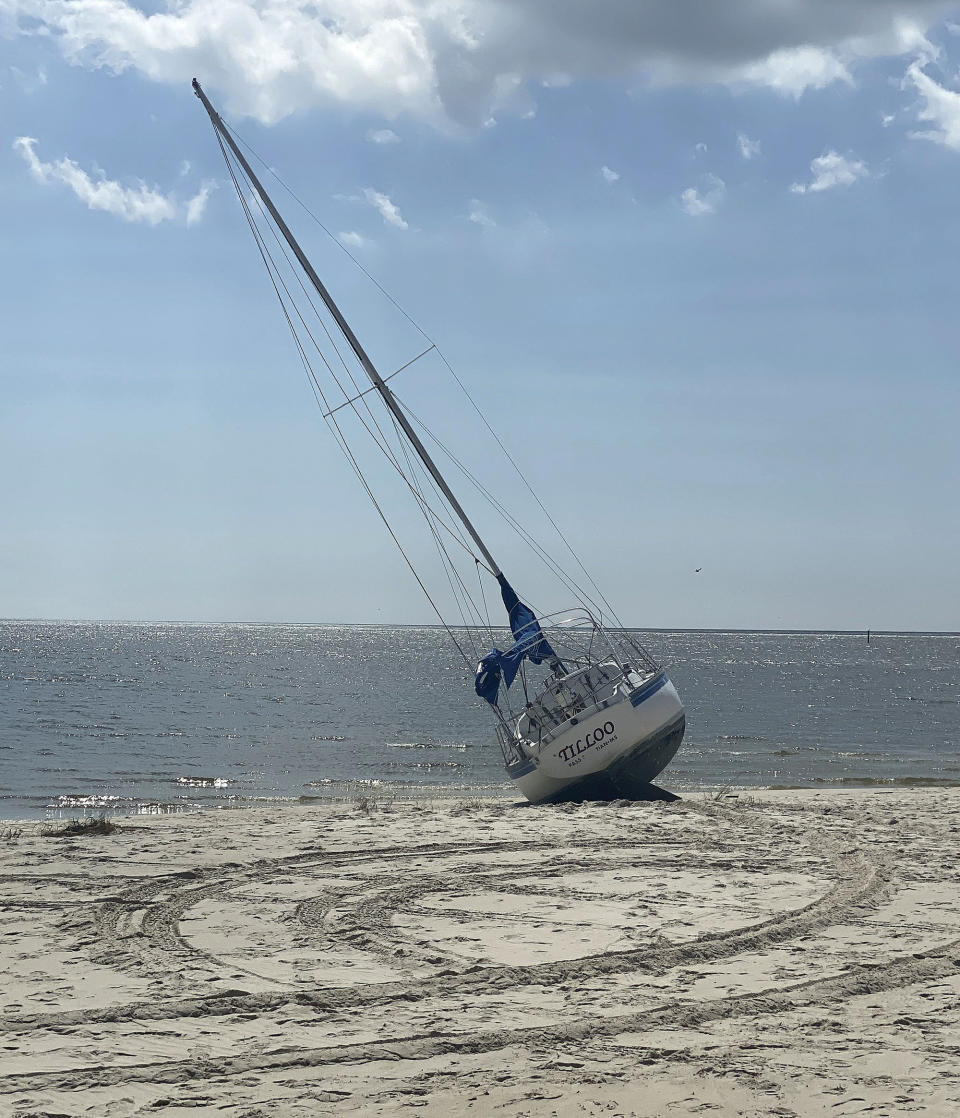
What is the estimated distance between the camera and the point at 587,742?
756 inches

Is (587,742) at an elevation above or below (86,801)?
above

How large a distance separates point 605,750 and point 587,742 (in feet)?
1.15

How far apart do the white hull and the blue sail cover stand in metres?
1.29

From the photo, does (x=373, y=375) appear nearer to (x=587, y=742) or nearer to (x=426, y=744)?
(x=587, y=742)

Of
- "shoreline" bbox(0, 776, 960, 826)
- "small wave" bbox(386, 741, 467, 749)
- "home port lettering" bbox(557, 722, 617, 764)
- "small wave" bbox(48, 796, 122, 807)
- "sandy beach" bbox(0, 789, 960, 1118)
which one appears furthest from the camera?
"small wave" bbox(386, 741, 467, 749)

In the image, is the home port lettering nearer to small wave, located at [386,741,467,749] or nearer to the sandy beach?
the sandy beach

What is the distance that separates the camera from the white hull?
19.1m

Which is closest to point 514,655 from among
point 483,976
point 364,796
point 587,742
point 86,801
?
point 587,742

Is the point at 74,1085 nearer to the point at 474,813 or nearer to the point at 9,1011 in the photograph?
the point at 9,1011

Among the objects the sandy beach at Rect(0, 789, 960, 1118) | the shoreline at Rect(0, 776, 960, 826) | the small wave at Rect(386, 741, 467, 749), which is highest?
the sandy beach at Rect(0, 789, 960, 1118)

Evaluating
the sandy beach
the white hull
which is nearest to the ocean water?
the white hull

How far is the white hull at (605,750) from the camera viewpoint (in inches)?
754

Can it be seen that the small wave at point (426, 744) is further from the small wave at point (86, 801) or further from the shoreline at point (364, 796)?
the small wave at point (86, 801)

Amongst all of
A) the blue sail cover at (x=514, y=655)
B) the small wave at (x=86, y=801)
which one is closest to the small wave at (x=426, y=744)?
the small wave at (x=86, y=801)
